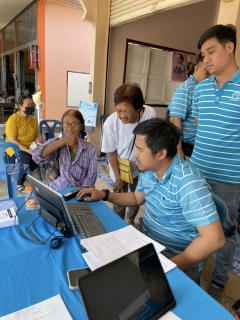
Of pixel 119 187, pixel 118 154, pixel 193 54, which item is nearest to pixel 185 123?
pixel 118 154

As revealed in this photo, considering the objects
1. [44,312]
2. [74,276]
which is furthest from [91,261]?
[44,312]

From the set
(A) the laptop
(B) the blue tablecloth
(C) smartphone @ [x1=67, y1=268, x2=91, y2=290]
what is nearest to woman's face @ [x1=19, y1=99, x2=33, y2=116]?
(B) the blue tablecloth

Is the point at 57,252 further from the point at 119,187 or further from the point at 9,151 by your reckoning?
the point at 9,151

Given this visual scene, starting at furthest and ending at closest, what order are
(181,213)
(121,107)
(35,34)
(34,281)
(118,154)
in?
(35,34) < (118,154) < (121,107) < (181,213) < (34,281)

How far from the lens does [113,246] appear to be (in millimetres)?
974

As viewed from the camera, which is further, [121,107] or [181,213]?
[121,107]

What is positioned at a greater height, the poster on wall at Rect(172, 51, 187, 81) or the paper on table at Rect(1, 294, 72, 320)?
the poster on wall at Rect(172, 51, 187, 81)

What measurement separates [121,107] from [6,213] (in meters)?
1.00

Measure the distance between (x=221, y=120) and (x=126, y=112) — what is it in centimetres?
65

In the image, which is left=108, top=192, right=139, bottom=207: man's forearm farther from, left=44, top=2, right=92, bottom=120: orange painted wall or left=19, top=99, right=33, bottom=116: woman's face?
left=44, top=2, right=92, bottom=120: orange painted wall

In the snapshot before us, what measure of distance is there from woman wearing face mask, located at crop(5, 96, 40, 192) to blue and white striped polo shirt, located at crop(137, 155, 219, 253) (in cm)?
228

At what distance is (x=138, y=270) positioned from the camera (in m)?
0.68

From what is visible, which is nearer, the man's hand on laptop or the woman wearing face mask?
the man's hand on laptop

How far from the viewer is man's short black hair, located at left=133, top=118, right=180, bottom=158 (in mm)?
1076
